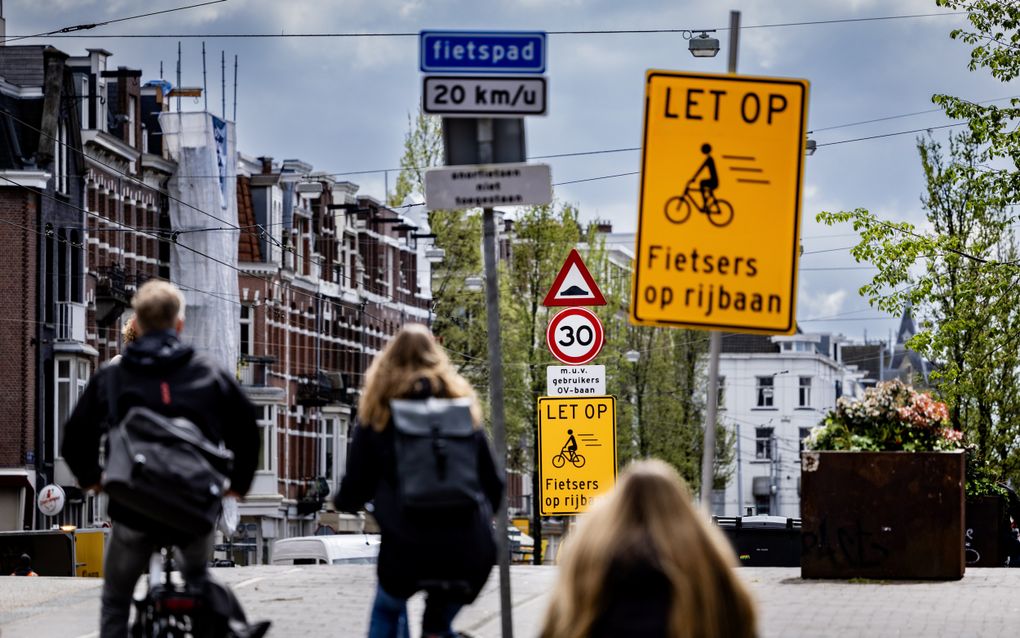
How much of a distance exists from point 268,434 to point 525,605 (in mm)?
51381

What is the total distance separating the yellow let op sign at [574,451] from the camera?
15.9 metres

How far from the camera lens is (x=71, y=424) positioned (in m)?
7.50

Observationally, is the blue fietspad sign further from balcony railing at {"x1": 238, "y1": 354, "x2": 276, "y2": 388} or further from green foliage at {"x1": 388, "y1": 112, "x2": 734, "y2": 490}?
balcony railing at {"x1": 238, "y1": 354, "x2": 276, "y2": 388}

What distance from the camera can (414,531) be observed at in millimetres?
7051

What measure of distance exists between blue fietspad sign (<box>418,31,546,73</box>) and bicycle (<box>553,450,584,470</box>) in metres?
6.92

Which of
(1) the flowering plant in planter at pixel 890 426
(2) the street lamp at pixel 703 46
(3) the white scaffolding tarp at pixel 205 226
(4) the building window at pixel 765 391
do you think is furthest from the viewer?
(4) the building window at pixel 765 391

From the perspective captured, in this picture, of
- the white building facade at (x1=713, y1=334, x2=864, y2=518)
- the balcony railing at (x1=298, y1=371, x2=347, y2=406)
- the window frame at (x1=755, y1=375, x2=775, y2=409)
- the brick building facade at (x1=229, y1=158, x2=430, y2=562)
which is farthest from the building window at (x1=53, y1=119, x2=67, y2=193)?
the window frame at (x1=755, y1=375, x2=775, y2=409)

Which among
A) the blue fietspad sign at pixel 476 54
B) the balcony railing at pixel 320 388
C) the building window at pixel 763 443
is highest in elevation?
the blue fietspad sign at pixel 476 54

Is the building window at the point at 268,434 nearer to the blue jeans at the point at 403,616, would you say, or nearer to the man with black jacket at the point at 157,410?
the man with black jacket at the point at 157,410

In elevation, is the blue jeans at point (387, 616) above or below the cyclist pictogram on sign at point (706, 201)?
below

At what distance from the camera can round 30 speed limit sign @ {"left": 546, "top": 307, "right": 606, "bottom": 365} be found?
16.5 metres

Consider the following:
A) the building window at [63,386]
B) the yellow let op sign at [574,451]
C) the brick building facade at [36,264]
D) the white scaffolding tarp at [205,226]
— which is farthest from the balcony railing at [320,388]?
the yellow let op sign at [574,451]

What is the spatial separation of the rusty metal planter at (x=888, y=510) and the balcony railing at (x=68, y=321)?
37.3 meters

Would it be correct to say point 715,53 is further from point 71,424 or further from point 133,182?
point 133,182
